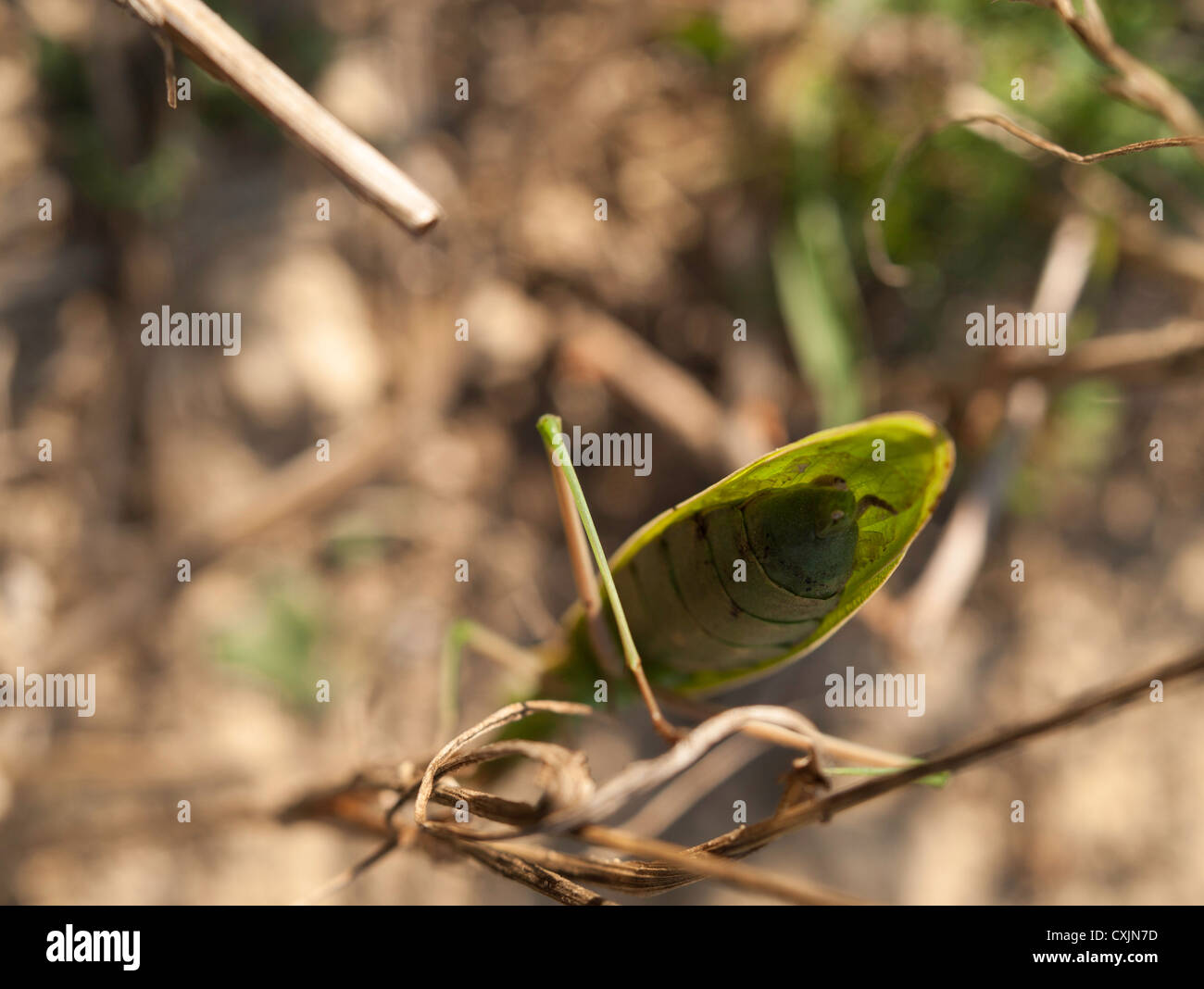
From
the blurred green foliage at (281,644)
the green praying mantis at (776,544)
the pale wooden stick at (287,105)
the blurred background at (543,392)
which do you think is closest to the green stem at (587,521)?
the green praying mantis at (776,544)

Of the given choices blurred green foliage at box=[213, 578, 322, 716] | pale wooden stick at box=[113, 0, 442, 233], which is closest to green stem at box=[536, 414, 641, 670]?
pale wooden stick at box=[113, 0, 442, 233]

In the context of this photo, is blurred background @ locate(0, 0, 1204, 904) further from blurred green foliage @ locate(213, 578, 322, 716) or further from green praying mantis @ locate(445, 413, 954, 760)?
green praying mantis @ locate(445, 413, 954, 760)

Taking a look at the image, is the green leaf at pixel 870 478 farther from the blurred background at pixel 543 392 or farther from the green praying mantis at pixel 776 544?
the blurred background at pixel 543 392

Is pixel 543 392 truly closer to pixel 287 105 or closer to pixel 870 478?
pixel 287 105

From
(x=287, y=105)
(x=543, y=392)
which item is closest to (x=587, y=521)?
(x=287, y=105)

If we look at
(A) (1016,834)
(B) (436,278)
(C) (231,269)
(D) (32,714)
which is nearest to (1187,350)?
(A) (1016,834)

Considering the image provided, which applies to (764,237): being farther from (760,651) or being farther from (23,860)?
(23,860)
